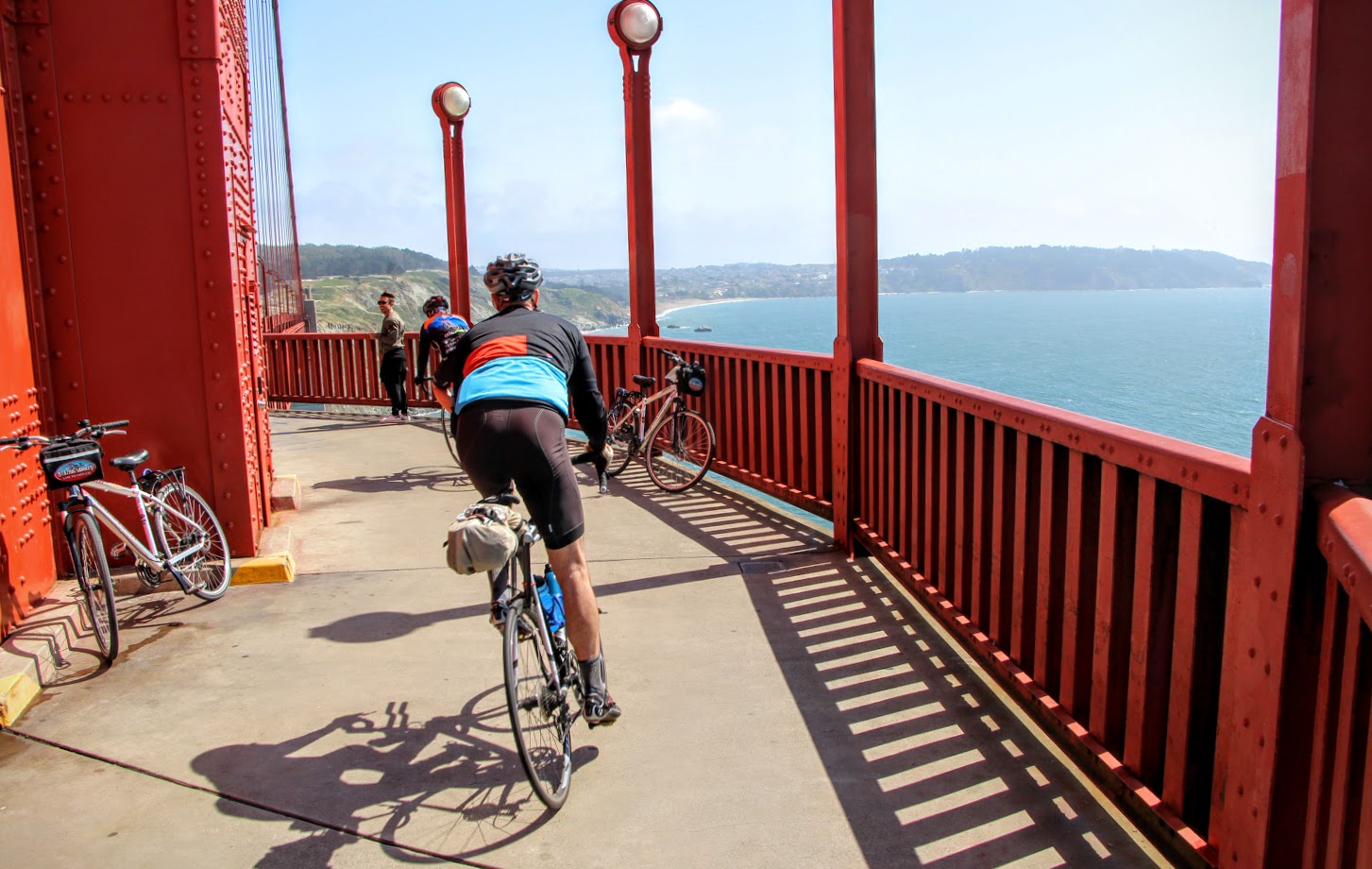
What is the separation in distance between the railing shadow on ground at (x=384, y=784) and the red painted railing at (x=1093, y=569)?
1.87 meters

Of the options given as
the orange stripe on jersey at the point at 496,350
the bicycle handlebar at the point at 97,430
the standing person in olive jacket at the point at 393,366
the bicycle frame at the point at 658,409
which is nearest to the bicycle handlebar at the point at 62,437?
the bicycle handlebar at the point at 97,430

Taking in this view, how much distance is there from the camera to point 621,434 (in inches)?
413

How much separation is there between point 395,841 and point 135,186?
445 centimetres

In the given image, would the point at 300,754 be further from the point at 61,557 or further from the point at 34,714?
the point at 61,557

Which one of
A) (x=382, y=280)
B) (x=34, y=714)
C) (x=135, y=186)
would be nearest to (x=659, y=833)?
(x=34, y=714)

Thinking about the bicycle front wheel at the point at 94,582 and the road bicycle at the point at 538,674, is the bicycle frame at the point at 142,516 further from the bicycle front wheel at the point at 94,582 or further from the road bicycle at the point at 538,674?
the road bicycle at the point at 538,674

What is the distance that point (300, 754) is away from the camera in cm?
424

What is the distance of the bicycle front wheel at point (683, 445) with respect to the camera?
9805 mm

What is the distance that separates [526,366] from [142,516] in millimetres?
3061

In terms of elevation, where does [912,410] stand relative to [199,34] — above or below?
below

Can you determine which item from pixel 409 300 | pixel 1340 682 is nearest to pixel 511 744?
pixel 1340 682

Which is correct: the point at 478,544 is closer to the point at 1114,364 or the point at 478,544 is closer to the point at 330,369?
the point at 330,369

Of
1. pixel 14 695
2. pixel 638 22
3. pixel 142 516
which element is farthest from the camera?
pixel 638 22

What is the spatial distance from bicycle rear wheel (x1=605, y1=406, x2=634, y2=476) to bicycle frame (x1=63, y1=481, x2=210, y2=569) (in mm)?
4738
